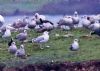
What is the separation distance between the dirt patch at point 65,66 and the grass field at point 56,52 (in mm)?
149

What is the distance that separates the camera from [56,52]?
15.3 m

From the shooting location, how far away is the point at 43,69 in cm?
1430

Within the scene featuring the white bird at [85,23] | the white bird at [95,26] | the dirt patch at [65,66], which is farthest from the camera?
the white bird at [85,23]

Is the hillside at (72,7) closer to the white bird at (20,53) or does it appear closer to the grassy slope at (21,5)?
the grassy slope at (21,5)

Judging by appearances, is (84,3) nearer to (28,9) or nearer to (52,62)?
(28,9)

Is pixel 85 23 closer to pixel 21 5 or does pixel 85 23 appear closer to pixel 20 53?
pixel 20 53

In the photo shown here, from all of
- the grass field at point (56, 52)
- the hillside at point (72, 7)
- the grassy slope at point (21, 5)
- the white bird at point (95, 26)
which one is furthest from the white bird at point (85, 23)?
the grassy slope at point (21, 5)

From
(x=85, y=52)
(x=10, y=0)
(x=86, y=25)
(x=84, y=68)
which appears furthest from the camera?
(x=10, y=0)

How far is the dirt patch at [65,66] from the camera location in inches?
557

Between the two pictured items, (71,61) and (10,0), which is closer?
(71,61)

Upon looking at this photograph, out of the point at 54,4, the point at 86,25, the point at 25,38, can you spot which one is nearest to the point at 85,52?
the point at 25,38

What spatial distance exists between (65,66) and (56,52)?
3.91 feet

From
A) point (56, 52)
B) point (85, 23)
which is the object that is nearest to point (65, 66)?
point (56, 52)

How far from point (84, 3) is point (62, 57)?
1105 centimetres
